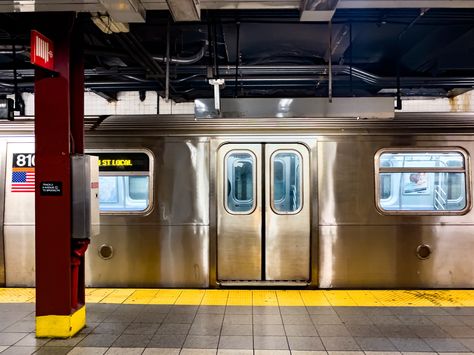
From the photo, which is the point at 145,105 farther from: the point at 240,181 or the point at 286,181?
the point at 286,181

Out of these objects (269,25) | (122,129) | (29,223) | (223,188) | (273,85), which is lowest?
(29,223)

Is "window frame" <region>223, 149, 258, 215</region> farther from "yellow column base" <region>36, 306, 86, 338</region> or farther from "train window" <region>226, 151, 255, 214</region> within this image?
"yellow column base" <region>36, 306, 86, 338</region>

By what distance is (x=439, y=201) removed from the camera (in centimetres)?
539

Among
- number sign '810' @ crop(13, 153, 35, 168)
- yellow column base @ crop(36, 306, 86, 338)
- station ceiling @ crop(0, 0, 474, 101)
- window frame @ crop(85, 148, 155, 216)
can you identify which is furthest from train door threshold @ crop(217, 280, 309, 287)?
number sign '810' @ crop(13, 153, 35, 168)

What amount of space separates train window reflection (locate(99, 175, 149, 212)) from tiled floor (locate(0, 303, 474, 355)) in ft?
4.31

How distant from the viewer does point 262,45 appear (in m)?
6.14

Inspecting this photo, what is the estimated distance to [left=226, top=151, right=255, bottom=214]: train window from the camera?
17.9 ft

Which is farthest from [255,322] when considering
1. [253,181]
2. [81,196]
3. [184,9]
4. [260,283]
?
[184,9]

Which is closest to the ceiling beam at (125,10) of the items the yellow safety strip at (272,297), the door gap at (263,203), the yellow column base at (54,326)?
the door gap at (263,203)

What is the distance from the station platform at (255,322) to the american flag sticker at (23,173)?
4.58 feet

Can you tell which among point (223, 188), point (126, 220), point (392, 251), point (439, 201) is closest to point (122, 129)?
point (126, 220)

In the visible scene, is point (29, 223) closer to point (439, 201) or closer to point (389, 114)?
point (389, 114)

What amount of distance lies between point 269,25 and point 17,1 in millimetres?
3058

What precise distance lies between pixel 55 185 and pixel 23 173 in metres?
2.01
